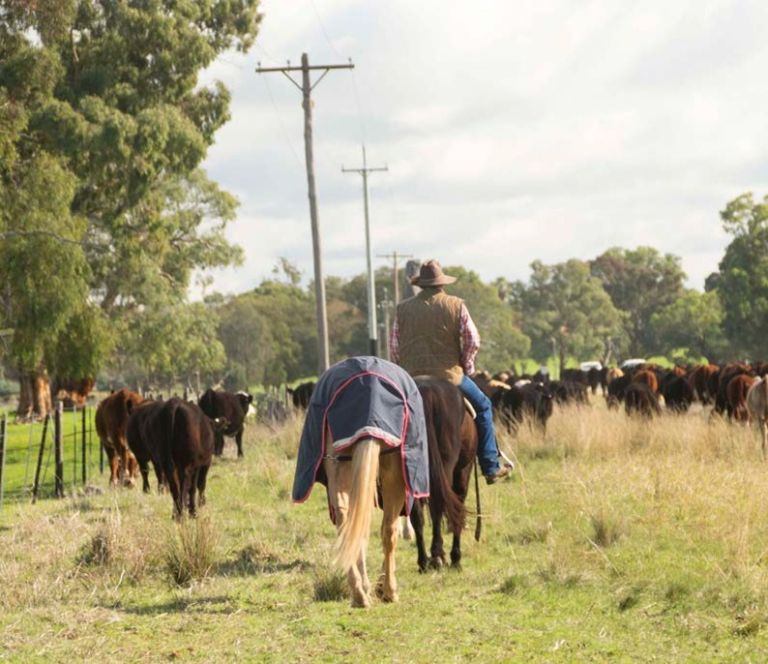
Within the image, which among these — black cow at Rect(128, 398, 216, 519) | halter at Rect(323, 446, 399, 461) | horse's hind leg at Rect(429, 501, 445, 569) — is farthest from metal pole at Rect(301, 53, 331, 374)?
halter at Rect(323, 446, 399, 461)

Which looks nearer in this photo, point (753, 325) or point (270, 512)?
point (270, 512)

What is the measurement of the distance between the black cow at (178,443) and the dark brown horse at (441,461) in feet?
10.3

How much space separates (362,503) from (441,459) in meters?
1.81

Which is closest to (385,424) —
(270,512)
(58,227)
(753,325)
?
(270,512)

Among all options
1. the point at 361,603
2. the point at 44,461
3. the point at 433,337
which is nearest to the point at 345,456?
the point at 361,603

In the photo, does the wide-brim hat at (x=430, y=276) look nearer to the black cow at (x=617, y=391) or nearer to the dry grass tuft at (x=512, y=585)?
the dry grass tuft at (x=512, y=585)

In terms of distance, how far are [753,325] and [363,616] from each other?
223 ft

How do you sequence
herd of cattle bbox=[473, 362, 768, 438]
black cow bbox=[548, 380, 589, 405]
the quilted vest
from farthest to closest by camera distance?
black cow bbox=[548, 380, 589, 405], herd of cattle bbox=[473, 362, 768, 438], the quilted vest

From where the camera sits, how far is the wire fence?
675 inches

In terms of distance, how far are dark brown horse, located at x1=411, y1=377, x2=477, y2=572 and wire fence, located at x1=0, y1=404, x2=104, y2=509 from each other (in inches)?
261

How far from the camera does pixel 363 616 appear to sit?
25.0ft

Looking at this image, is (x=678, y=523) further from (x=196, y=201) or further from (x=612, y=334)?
(x=612, y=334)

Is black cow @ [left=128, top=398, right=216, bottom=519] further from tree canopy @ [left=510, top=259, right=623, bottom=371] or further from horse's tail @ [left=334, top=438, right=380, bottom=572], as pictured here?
tree canopy @ [left=510, top=259, right=623, bottom=371]

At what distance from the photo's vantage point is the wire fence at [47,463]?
17.2 meters
